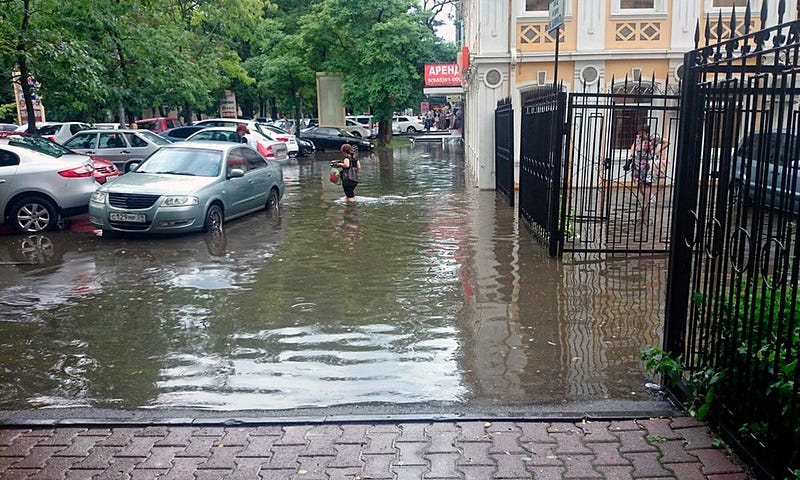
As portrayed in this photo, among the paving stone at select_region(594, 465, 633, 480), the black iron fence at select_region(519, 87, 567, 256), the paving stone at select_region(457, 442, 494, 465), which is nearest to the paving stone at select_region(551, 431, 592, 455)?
the paving stone at select_region(594, 465, 633, 480)

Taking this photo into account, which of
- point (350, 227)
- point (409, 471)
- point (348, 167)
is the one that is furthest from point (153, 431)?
point (348, 167)

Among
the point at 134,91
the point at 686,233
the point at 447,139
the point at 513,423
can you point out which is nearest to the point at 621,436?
the point at 513,423

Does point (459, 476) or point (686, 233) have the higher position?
point (686, 233)

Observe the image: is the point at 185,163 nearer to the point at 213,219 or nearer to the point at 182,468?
the point at 213,219

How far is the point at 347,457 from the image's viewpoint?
4184 millimetres

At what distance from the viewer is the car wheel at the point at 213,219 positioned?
11.9 meters

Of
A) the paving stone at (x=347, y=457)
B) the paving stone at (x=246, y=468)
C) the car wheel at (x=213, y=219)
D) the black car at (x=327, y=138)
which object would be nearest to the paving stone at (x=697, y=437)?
the paving stone at (x=347, y=457)

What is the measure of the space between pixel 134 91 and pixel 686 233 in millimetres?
21351

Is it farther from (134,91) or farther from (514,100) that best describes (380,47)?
(514,100)

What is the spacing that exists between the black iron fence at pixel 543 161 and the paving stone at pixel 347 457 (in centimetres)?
575

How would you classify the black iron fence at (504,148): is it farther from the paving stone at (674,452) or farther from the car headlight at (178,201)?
the paving stone at (674,452)

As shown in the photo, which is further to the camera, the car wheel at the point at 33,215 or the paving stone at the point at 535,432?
the car wheel at the point at 33,215

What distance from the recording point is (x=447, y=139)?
45.6 m

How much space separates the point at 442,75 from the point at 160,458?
101 feet
